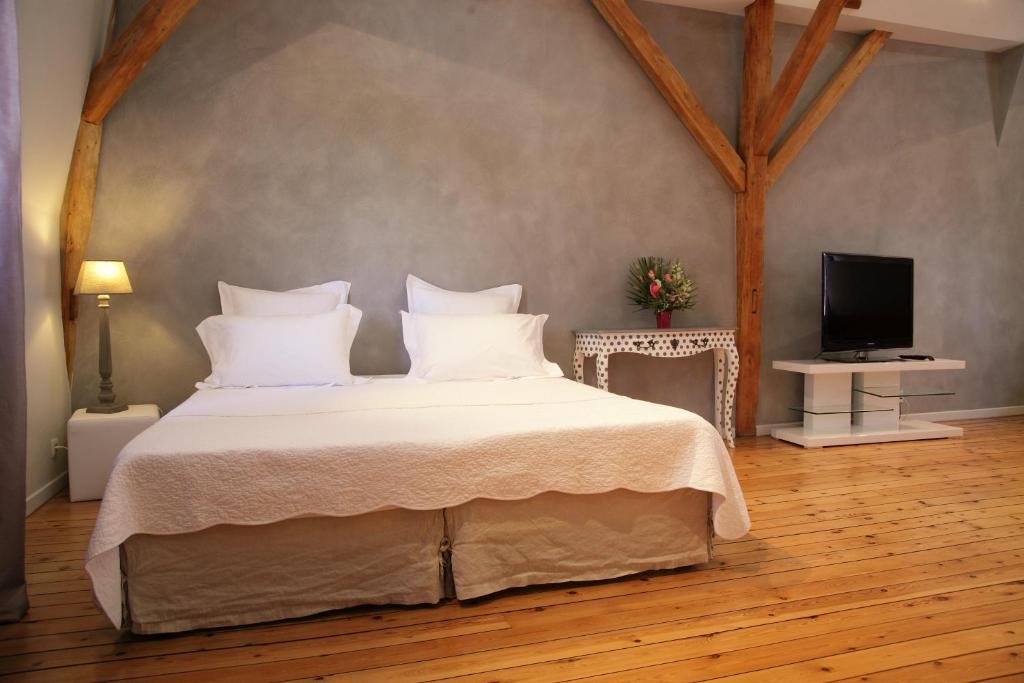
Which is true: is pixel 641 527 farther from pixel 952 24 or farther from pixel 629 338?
pixel 952 24

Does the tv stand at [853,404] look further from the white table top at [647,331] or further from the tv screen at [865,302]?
the white table top at [647,331]

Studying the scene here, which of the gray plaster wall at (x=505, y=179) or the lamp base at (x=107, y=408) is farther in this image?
the gray plaster wall at (x=505, y=179)

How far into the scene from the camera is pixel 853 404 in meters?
5.04

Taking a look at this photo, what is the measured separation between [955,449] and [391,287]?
3.82m

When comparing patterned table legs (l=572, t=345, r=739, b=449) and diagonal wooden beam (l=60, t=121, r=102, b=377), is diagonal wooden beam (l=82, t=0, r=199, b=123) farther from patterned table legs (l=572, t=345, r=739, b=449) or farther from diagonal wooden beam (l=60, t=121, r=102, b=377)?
patterned table legs (l=572, t=345, r=739, b=449)

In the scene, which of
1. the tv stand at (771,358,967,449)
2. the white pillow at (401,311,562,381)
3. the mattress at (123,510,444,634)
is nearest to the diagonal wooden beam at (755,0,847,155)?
the tv stand at (771,358,967,449)

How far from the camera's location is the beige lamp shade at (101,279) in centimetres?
347

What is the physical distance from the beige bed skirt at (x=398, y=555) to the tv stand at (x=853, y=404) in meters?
2.63

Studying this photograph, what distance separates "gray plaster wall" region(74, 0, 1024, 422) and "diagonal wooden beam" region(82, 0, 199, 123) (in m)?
0.23

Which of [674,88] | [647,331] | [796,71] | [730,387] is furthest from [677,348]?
[796,71]

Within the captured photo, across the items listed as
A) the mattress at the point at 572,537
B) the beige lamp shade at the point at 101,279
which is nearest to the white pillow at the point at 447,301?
the beige lamp shade at the point at 101,279

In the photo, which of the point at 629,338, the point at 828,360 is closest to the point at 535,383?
the point at 629,338

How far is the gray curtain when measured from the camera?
205 centimetres

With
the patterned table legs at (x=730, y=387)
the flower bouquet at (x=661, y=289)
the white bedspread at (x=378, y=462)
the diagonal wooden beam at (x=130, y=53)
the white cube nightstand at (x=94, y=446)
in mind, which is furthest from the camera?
the patterned table legs at (x=730, y=387)
